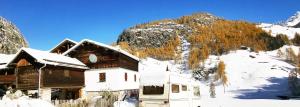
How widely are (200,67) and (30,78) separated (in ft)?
257

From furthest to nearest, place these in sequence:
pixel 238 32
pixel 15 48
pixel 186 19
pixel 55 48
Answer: pixel 186 19 < pixel 238 32 < pixel 15 48 < pixel 55 48

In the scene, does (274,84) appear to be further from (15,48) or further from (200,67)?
(15,48)

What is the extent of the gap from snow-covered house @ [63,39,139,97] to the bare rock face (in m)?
111

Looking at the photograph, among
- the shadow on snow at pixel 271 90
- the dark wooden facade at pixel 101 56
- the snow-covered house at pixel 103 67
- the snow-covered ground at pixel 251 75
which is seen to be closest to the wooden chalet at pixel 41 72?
the snow-covered house at pixel 103 67

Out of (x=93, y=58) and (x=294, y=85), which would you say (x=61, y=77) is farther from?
(x=294, y=85)

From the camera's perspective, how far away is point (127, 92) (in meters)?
36.1

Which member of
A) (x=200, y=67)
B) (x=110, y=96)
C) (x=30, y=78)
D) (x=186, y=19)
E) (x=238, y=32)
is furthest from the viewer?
(x=186, y=19)

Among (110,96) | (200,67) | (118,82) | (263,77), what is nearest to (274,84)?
(263,77)

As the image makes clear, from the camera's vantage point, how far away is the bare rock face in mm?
156125

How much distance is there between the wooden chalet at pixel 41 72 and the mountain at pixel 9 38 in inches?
1395

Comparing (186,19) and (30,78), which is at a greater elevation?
(186,19)

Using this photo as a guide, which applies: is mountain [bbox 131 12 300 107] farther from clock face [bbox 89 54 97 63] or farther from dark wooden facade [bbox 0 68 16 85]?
dark wooden facade [bbox 0 68 16 85]

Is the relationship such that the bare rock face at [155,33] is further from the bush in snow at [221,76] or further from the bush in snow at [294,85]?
the bush in snow at [294,85]

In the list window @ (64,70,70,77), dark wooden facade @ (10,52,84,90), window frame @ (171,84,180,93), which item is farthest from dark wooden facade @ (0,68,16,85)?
window frame @ (171,84,180,93)
